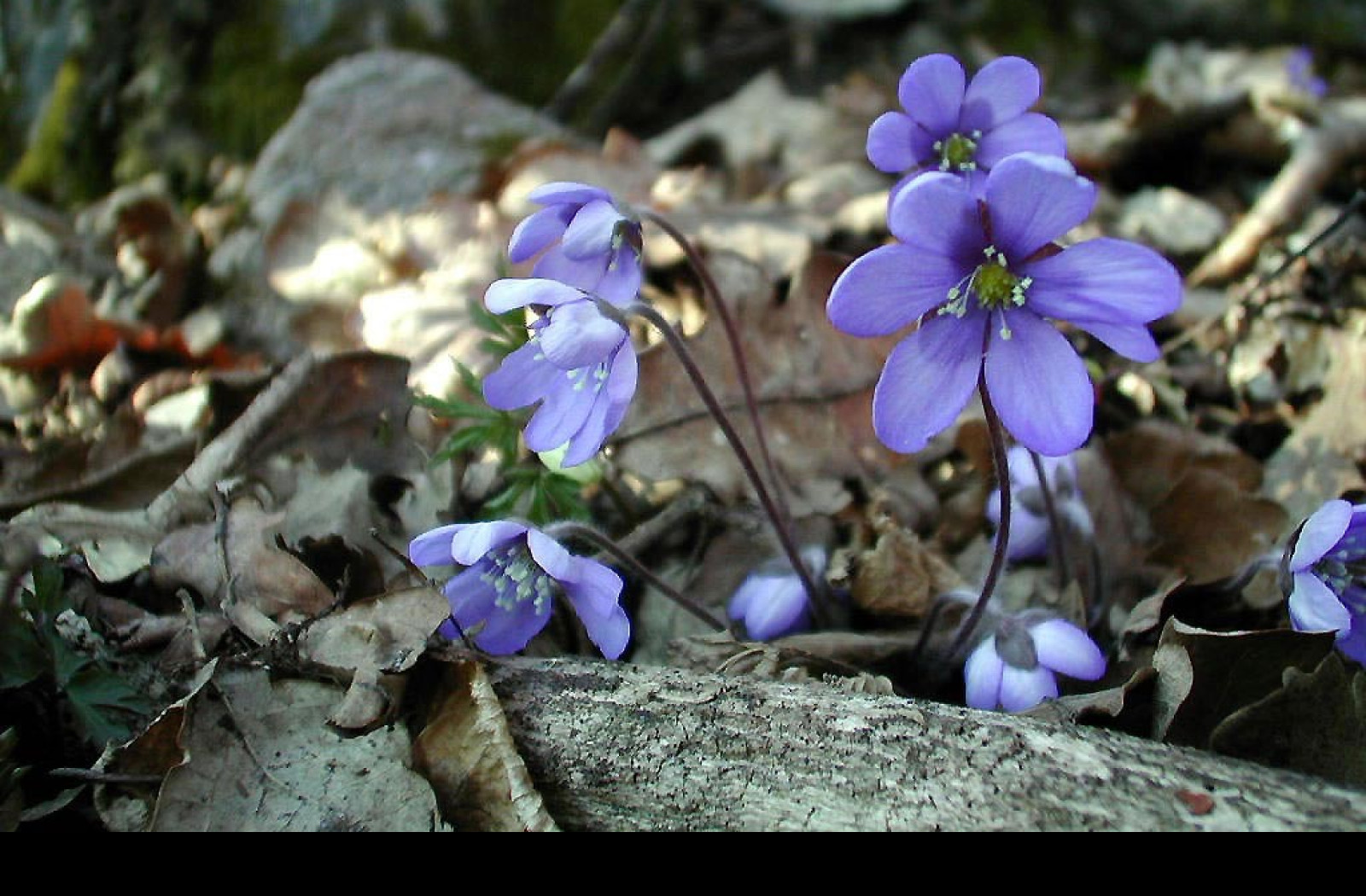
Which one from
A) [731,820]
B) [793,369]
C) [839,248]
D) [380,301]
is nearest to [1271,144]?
[839,248]

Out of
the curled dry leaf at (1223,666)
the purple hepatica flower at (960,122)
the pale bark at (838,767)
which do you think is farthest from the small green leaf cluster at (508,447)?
the curled dry leaf at (1223,666)

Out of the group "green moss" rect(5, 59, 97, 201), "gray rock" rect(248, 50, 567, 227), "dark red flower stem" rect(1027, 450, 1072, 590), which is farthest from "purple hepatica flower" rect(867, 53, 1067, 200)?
"green moss" rect(5, 59, 97, 201)

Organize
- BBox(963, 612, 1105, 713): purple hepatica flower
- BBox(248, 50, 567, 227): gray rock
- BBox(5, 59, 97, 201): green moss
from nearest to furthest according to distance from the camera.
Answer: BBox(963, 612, 1105, 713): purple hepatica flower → BBox(248, 50, 567, 227): gray rock → BBox(5, 59, 97, 201): green moss

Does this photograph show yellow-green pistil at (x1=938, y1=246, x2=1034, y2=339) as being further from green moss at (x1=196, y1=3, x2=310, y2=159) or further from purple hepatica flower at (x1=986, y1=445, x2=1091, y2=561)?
green moss at (x1=196, y1=3, x2=310, y2=159)

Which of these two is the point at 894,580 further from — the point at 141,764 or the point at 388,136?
the point at 388,136

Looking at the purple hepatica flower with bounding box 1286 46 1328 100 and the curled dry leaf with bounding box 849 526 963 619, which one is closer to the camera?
the curled dry leaf with bounding box 849 526 963 619

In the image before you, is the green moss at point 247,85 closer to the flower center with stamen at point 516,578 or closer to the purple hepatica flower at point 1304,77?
the flower center with stamen at point 516,578
